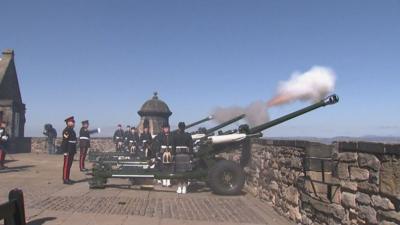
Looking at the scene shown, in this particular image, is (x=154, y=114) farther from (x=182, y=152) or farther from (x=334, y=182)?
(x=334, y=182)

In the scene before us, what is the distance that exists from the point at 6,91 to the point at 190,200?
72.6 feet

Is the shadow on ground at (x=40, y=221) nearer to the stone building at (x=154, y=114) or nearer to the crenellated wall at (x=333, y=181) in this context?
the crenellated wall at (x=333, y=181)

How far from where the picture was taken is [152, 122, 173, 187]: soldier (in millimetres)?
12641

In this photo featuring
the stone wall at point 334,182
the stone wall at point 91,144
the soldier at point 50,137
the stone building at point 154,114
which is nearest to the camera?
the stone wall at point 334,182

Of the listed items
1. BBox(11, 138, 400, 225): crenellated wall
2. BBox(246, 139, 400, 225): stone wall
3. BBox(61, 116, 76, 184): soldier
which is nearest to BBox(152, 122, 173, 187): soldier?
BBox(61, 116, 76, 184): soldier

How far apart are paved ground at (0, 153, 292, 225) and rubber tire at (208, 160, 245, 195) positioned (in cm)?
23

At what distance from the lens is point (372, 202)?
571cm

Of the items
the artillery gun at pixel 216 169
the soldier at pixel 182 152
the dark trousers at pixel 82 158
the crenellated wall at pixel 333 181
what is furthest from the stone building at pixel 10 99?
the crenellated wall at pixel 333 181

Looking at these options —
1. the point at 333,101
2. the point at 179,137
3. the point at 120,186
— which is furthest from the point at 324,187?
the point at 120,186

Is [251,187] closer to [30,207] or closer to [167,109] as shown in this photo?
[30,207]

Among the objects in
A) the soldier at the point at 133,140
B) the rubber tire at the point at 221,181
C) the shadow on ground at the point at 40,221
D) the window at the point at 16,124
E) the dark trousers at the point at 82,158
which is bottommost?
the shadow on ground at the point at 40,221

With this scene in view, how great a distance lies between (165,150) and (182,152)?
941mm

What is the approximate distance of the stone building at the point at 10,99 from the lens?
2789 centimetres

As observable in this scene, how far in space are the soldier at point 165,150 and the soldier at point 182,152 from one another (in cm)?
25
